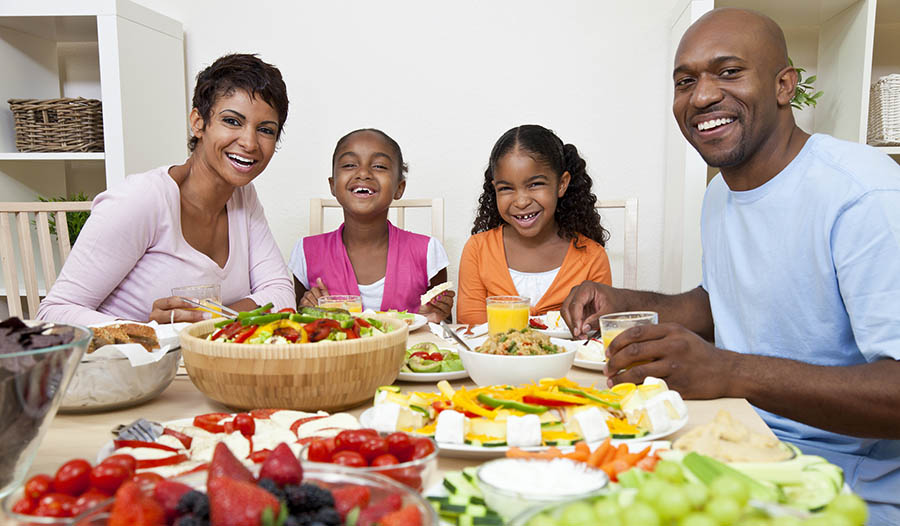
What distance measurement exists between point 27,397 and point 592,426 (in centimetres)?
61

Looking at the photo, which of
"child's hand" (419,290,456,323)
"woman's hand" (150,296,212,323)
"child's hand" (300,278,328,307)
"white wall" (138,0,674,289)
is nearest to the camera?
"woman's hand" (150,296,212,323)

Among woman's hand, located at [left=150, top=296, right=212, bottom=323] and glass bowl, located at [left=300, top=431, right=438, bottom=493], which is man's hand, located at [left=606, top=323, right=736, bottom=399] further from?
woman's hand, located at [left=150, top=296, right=212, bottom=323]

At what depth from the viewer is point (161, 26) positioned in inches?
116

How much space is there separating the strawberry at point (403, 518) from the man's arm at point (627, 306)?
1070 mm

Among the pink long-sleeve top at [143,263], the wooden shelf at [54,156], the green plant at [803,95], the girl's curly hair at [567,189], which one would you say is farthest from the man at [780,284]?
the wooden shelf at [54,156]

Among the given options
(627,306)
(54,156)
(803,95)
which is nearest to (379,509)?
(627,306)

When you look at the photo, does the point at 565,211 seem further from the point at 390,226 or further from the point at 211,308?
the point at 211,308

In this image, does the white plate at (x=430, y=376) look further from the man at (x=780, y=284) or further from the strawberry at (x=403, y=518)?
the strawberry at (x=403, y=518)

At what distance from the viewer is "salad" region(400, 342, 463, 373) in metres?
1.18

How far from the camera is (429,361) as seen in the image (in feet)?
4.00

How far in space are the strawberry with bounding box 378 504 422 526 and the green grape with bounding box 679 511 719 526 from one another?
0.66ft

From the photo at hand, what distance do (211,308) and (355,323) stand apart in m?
0.46

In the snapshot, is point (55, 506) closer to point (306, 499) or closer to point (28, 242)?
point (306, 499)

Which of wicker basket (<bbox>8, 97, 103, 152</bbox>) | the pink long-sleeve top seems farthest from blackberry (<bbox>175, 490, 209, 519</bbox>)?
wicker basket (<bbox>8, 97, 103, 152</bbox>)
